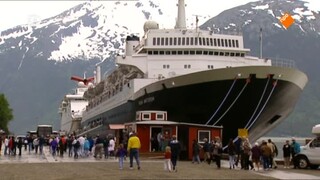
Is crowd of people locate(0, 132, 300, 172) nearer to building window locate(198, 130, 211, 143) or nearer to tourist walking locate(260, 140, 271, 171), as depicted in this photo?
tourist walking locate(260, 140, 271, 171)

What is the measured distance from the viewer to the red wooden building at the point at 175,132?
3822 centimetres

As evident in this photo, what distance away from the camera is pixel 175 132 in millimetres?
39031

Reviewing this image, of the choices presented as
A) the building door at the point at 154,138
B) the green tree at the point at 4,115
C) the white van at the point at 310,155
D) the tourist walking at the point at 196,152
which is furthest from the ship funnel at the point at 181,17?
the green tree at the point at 4,115

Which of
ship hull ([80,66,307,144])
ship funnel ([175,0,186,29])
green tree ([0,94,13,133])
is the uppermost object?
ship funnel ([175,0,186,29])

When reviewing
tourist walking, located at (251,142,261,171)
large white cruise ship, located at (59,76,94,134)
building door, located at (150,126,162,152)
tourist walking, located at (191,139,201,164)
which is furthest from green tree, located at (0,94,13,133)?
tourist walking, located at (251,142,261,171)

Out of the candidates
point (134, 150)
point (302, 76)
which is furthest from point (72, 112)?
point (134, 150)

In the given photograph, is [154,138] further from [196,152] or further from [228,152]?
[228,152]

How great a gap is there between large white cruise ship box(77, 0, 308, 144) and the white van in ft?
27.4

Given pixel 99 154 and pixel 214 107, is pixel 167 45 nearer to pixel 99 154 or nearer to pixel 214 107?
pixel 214 107

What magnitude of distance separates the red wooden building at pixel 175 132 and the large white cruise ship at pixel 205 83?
1.26 ft

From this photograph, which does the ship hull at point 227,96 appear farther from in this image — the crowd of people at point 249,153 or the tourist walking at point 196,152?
the tourist walking at point 196,152

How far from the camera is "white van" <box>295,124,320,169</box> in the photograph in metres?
31.7

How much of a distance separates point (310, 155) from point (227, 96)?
1381cm

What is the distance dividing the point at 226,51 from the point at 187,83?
10.5 metres
